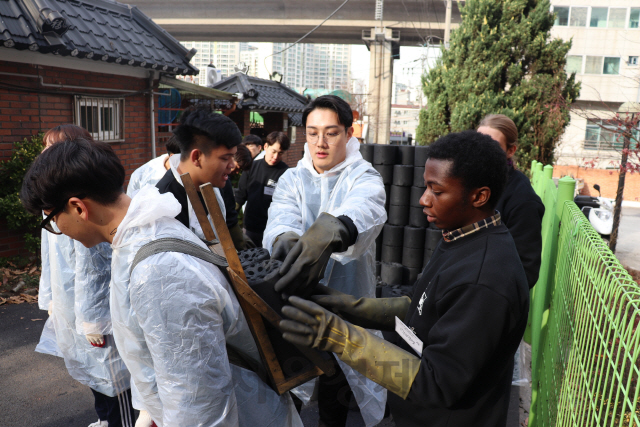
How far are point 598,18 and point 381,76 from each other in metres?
14.5

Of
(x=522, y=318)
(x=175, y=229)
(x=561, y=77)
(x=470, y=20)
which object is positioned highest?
(x=470, y=20)

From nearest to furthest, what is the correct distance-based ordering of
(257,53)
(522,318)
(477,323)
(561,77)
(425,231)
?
(477,323)
(522,318)
(425,231)
(561,77)
(257,53)

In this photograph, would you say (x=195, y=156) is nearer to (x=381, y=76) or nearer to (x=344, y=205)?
(x=344, y=205)

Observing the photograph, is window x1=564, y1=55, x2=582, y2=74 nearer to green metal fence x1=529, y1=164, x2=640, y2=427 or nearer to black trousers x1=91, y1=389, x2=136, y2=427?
green metal fence x1=529, y1=164, x2=640, y2=427

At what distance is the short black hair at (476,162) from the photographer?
146cm

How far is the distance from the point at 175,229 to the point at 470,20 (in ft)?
31.2

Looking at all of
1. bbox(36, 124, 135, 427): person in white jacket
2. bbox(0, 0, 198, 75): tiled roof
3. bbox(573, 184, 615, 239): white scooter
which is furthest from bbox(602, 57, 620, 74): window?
bbox(36, 124, 135, 427): person in white jacket

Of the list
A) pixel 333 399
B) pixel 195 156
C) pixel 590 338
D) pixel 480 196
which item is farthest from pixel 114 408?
pixel 590 338

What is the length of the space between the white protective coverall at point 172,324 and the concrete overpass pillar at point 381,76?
22784 mm

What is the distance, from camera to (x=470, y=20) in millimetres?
9469

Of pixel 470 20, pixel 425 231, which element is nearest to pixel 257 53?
pixel 470 20

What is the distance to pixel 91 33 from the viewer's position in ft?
21.9

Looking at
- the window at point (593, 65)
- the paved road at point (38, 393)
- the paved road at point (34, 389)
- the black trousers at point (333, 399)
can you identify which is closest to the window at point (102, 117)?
the paved road at point (34, 389)

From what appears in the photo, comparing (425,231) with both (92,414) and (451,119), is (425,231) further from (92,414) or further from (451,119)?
(451,119)
